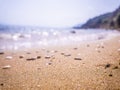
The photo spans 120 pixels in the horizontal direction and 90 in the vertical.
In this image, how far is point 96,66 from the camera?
18.0 feet

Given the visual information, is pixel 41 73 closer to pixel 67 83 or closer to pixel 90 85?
pixel 67 83

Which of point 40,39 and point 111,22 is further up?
point 111,22

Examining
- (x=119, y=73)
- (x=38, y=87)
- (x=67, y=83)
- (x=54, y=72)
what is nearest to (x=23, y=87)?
(x=38, y=87)

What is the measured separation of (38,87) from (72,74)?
48.6 inches

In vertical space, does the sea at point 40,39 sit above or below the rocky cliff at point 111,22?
below

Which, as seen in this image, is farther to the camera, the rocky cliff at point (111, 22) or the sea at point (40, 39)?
the rocky cliff at point (111, 22)

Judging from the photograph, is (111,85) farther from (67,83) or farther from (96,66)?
(96,66)

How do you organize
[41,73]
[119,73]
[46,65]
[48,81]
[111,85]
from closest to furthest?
[111,85]
[48,81]
[119,73]
[41,73]
[46,65]

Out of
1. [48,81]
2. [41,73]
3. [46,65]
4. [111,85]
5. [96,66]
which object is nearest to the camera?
[111,85]

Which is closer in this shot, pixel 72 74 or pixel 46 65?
pixel 72 74

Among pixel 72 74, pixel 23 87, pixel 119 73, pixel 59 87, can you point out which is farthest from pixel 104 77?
pixel 23 87

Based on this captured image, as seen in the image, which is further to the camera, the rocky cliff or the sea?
the rocky cliff

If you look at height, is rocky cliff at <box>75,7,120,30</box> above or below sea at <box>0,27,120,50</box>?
above

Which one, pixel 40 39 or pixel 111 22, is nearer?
pixel 40 39
